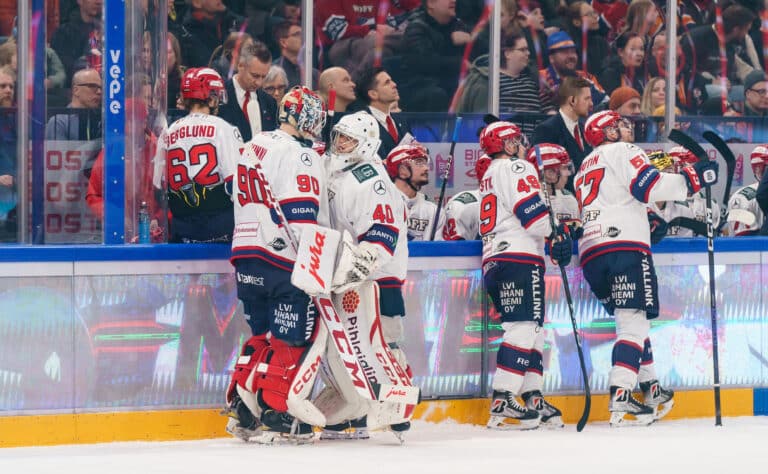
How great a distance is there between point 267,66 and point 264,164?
230 centimetres

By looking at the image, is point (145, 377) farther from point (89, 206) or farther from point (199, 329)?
point (89, 206)

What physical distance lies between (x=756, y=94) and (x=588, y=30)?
1.23 metres

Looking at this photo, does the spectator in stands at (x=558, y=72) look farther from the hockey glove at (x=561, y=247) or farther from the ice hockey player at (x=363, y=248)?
the ice hockey player at (x=363, y=248)

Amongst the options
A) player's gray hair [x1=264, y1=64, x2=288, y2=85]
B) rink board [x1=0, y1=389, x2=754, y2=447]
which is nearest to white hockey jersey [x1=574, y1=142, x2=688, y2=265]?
rink board [x1=0, y1=389, x2=754, y2=447]

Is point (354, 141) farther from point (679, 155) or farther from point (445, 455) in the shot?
A: point (679, 155)

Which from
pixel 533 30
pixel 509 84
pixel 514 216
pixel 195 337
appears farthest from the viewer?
pixel 533 30

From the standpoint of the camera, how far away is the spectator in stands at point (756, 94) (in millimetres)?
9992

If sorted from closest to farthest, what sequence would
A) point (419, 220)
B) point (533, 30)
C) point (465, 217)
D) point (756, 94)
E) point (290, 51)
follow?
point (465, 217)
point (419, 220)
point (290, 51)
point (533, 30)
point (756, 94)

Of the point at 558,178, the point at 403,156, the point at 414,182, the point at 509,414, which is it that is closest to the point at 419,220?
the point at 414,182

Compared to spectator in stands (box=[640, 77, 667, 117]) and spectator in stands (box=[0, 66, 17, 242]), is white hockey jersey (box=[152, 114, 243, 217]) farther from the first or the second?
spectator in stands (box=[640, 77, 667, 117])

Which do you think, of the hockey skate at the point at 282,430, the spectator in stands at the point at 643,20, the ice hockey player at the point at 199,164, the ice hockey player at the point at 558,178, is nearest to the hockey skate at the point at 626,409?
the ice hockey player at the point at 558,178

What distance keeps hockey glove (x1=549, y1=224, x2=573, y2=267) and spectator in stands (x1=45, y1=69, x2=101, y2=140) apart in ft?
6.67

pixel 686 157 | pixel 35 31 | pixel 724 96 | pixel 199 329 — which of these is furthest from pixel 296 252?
pixel 724 96

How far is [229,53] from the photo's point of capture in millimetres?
8578
